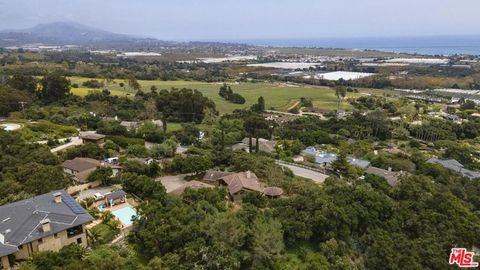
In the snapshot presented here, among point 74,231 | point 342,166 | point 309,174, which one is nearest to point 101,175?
point 74,231

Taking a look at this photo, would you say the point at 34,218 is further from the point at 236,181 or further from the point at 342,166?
the point at 342,166

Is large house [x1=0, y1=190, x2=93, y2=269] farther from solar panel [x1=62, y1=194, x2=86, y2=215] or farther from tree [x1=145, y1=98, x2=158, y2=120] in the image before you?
tree [x1=145, y1=98, x2=158, y2=120]

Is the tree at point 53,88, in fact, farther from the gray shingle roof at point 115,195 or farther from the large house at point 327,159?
the large house at point 327,159

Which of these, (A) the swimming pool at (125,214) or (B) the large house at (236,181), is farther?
(B) the large house at (236,181)

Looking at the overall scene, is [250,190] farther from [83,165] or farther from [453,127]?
[453,127]

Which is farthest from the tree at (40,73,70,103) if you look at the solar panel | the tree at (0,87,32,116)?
the solar panel

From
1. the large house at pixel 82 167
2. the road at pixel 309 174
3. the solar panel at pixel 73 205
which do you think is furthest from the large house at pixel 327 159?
the solar panel at pixel 73 205
